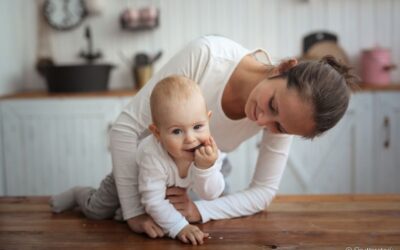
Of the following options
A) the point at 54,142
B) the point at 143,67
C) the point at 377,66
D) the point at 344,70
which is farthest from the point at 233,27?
the point at 344,70

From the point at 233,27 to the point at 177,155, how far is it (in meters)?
2.33

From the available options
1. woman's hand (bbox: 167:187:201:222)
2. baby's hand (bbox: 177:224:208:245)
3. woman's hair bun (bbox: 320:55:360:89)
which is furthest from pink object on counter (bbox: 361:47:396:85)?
baby's hand (bbox: 177:224:208:245)

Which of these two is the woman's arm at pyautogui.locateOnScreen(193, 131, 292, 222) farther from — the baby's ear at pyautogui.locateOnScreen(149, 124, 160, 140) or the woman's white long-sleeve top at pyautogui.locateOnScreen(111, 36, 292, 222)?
the baby's ear at pyautogui.locateOnScreen(149, 124, 160, 140)

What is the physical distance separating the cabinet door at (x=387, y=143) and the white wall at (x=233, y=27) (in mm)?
521

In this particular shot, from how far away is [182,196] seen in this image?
4.45 ft

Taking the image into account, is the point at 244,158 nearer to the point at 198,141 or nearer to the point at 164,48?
the point at 164,48

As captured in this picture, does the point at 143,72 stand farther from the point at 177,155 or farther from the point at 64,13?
the point at 177,155

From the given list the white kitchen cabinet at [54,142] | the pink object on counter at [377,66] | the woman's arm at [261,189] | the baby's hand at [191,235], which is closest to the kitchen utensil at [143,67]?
the white kitchen cabinet at [54,142]

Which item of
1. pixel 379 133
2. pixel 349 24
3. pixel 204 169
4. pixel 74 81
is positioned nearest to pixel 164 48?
pixel 74 81

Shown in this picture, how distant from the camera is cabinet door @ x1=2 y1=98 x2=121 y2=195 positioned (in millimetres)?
2914

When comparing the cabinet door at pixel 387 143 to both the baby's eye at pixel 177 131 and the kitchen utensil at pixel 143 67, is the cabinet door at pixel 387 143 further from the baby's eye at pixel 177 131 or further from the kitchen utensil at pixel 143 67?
the baby's eye at pixel 177 131

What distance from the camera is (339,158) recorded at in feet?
10.1

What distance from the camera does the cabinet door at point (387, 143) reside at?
118 inches

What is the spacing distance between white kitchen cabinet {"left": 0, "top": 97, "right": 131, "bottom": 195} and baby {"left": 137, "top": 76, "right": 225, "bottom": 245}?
5.47 ft
